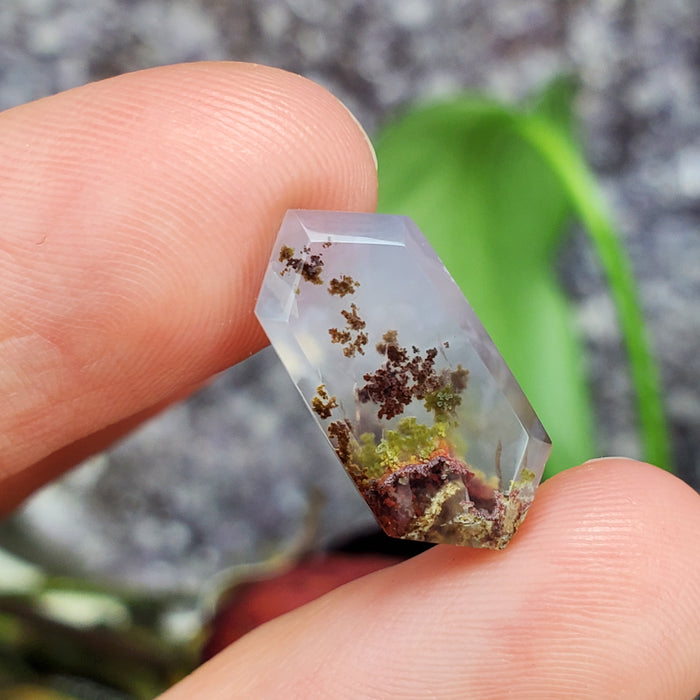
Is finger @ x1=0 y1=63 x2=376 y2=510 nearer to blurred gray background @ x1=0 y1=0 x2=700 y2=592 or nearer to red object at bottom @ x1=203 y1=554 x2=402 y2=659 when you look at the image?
red object at bottom @ x1=203 y1=554 x2=402 y2=659

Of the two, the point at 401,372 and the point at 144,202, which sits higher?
the point at 144,202

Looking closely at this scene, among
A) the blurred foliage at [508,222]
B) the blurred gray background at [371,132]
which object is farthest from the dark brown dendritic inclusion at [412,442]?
the blurred gray background at [371,132]

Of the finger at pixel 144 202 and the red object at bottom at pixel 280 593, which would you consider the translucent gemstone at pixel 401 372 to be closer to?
the finger at pixel 144 202

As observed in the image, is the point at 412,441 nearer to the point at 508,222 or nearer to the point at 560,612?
the point at 560,612

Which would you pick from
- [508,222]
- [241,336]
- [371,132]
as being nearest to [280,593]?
[241,336]

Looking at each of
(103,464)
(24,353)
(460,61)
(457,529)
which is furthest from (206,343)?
(460,61)
